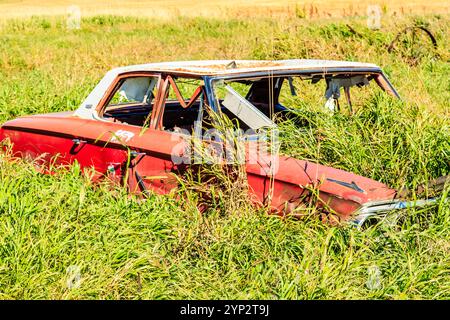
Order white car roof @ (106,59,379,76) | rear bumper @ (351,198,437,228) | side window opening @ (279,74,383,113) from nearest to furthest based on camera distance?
rear bumper @ (351,198,437,228), white car roof @ (106,59,379,76), side window opening @ (279,74,383,113)

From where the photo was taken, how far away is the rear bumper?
14.5 ft

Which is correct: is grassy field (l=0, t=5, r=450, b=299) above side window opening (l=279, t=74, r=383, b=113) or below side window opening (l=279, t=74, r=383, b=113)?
below

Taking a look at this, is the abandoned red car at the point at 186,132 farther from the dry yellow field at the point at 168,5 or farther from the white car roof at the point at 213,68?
the dry yellow field at the point at 168,5

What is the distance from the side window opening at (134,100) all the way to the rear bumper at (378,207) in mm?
2038

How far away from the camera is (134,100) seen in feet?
20.6

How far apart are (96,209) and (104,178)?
2.31 ft

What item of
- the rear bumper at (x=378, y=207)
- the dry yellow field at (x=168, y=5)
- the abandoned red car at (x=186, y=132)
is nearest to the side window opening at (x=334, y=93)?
the abandoned red car at (x=186, y=132)

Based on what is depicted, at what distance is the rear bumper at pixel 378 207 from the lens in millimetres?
4434

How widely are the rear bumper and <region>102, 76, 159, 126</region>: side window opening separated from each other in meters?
2.04

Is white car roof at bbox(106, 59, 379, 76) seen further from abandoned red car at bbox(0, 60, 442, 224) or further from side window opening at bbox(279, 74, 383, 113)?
side window opening at bbox(279, 74, 383, 113)

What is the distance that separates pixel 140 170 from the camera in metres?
5.39

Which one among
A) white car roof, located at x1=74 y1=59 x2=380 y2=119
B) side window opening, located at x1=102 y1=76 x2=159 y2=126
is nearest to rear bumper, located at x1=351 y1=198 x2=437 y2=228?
white car roof, located at x1=74 y1=59 x2=380 y2=119

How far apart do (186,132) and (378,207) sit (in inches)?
76.1

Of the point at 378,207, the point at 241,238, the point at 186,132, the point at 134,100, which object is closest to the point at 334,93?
the point at 186,132
